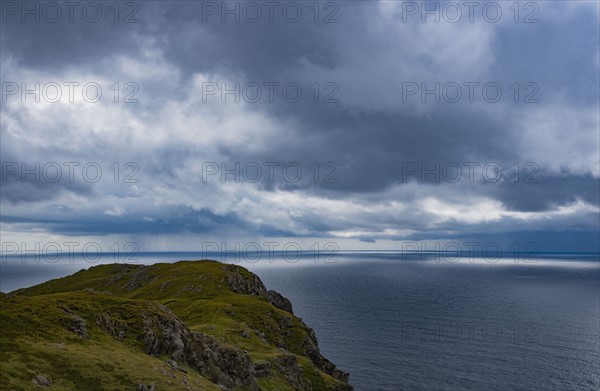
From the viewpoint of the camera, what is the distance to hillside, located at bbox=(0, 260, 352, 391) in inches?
1470

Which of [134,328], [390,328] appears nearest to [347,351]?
[390,328]

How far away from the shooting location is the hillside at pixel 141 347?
3734 centimetres

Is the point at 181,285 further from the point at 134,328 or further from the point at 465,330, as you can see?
the point at 465,330

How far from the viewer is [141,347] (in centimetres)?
4975
